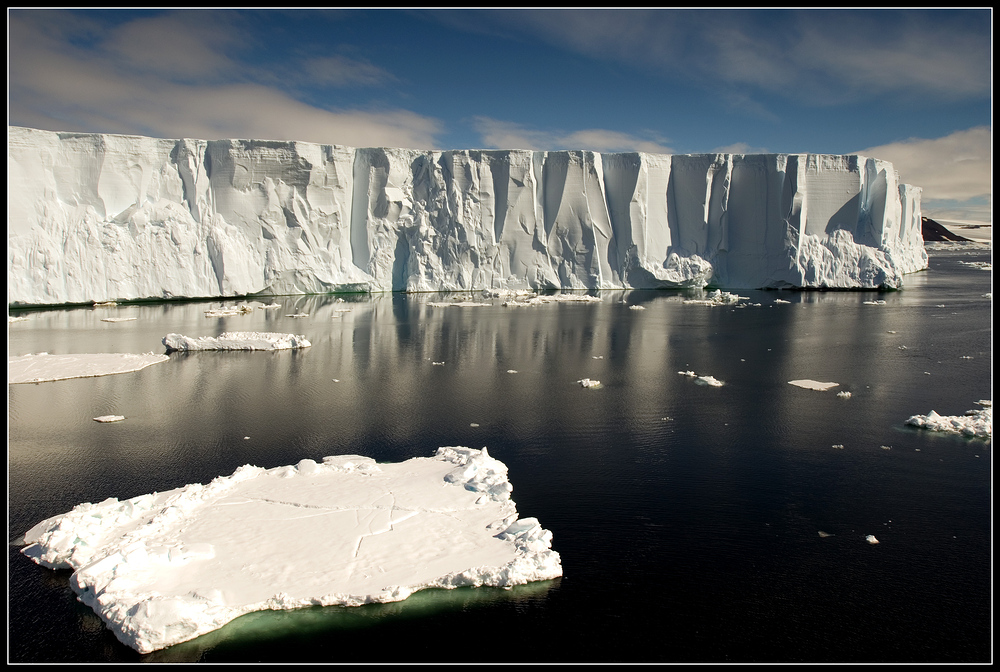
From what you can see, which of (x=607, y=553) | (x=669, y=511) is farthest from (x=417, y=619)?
(x=669, y=511)

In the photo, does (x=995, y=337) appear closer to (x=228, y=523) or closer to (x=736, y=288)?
(x=228, y=523)

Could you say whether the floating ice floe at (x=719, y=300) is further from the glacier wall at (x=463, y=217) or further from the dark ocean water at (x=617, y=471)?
the dark ocean water at (x=617, y=471)

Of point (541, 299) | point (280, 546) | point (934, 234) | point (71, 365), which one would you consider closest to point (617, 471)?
point (280, 546)

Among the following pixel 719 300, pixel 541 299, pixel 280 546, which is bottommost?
pixel 280 546

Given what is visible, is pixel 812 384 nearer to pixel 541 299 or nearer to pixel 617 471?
pixel 617 471

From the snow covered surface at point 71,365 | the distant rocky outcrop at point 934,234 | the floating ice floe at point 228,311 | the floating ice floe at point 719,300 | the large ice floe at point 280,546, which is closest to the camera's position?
the large ice floe at point 280,546

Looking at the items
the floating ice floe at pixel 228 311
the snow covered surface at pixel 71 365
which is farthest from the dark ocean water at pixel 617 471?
the floating ice floe at pixel 228 311
